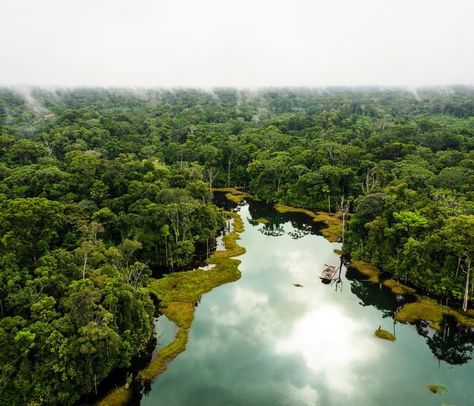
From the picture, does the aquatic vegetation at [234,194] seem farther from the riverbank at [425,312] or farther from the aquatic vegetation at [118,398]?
the aquatic vegetation at [118,398]

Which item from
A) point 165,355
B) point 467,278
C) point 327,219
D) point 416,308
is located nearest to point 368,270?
point 416,308

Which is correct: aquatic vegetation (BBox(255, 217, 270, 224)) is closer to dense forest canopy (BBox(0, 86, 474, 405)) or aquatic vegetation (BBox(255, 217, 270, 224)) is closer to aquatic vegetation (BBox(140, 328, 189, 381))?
dense forest canopy (BBox(0, 86, 474, 405))

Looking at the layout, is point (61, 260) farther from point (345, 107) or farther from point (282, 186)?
point (345, 107)

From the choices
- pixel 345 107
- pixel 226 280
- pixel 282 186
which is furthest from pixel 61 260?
pixel 345 107

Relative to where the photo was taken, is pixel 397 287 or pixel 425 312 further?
pixel 397 287

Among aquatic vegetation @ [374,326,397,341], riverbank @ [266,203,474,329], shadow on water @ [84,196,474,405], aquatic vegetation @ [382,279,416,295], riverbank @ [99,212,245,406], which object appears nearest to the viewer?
shadow on water @ [84,196,474,405]

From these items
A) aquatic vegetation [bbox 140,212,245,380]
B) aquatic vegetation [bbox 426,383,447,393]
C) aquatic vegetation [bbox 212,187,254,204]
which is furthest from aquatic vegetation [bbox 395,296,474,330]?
aquatic vegetation [bbox 212,187,254,204]

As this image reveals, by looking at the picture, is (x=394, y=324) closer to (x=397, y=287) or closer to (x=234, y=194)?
(x=397, y=287)
